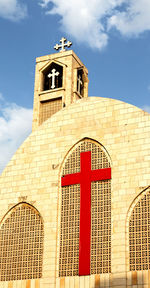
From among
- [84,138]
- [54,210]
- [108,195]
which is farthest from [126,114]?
[54,210]

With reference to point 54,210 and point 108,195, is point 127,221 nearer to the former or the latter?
point 108,195

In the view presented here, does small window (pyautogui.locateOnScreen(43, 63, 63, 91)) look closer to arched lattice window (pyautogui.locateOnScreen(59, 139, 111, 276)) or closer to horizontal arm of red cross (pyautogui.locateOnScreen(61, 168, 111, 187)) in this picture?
arched lattice window (pyautogui.locateOnScreen(59, 139, 111, 276))

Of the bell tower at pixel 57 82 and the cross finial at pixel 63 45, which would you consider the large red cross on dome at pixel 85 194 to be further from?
the cross finial at pixel 63 45

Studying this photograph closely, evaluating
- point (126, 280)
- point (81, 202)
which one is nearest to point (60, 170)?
point (81, 202)

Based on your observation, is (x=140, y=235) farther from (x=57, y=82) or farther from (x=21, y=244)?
(x=57, y=82)

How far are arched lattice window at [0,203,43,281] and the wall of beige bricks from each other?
364mm

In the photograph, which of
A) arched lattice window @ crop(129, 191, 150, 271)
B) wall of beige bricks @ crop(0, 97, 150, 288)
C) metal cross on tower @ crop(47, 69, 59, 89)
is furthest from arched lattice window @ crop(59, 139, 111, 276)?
metal cross on tower @ crop(47, 69, 59, 89)

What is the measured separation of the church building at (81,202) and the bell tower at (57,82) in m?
6.17

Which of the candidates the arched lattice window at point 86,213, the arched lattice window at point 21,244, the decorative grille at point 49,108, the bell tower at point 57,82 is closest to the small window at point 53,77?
the bell tower at point 57,82

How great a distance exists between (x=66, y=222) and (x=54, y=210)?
0.89 metres

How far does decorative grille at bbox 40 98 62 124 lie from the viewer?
34750 mm

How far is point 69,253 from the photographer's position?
25.2 m

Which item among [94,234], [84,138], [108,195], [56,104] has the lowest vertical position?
[94,234]

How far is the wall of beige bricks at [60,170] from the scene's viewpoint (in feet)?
79.2
